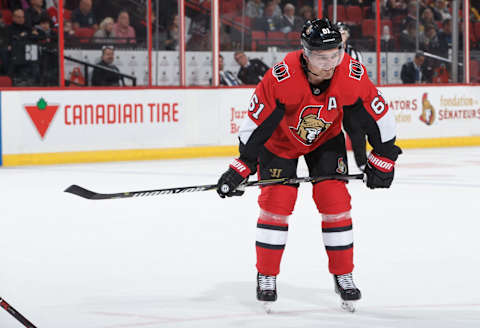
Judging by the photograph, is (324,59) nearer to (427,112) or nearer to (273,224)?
(273,224)

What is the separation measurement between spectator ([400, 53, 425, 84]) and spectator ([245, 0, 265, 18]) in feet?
6.17

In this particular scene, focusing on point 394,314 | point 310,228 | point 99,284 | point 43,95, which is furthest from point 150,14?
point 394,314

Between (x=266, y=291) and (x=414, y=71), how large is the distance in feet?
25.8

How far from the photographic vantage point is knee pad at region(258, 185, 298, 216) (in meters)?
2.86

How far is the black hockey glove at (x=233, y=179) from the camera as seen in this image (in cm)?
283

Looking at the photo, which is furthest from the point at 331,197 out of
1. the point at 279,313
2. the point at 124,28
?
the point at 124,28

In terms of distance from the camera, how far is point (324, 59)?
8.77 feet

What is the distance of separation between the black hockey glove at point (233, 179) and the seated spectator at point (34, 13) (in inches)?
233

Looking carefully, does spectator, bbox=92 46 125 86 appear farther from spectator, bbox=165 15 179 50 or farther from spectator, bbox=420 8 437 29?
spectator, bbox=420 8 437 29

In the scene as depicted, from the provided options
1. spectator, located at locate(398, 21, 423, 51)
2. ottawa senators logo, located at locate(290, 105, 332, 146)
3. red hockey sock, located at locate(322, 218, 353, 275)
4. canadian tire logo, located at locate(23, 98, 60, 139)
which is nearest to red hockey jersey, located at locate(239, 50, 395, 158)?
ottawa senators logo, located at locate(290, 105, 332, 146)

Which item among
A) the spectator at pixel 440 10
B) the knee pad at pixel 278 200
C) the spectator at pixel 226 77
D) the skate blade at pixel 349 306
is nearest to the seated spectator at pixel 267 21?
the spectator at pixel 226 77

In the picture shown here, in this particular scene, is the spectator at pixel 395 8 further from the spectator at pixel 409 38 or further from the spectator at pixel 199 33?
the spectator at pixel 199 33

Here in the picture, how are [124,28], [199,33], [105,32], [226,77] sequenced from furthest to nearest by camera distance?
[226,77], [199,33], [124,28], [105,32]

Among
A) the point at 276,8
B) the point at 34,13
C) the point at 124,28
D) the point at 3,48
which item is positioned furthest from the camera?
the point at 276,8
